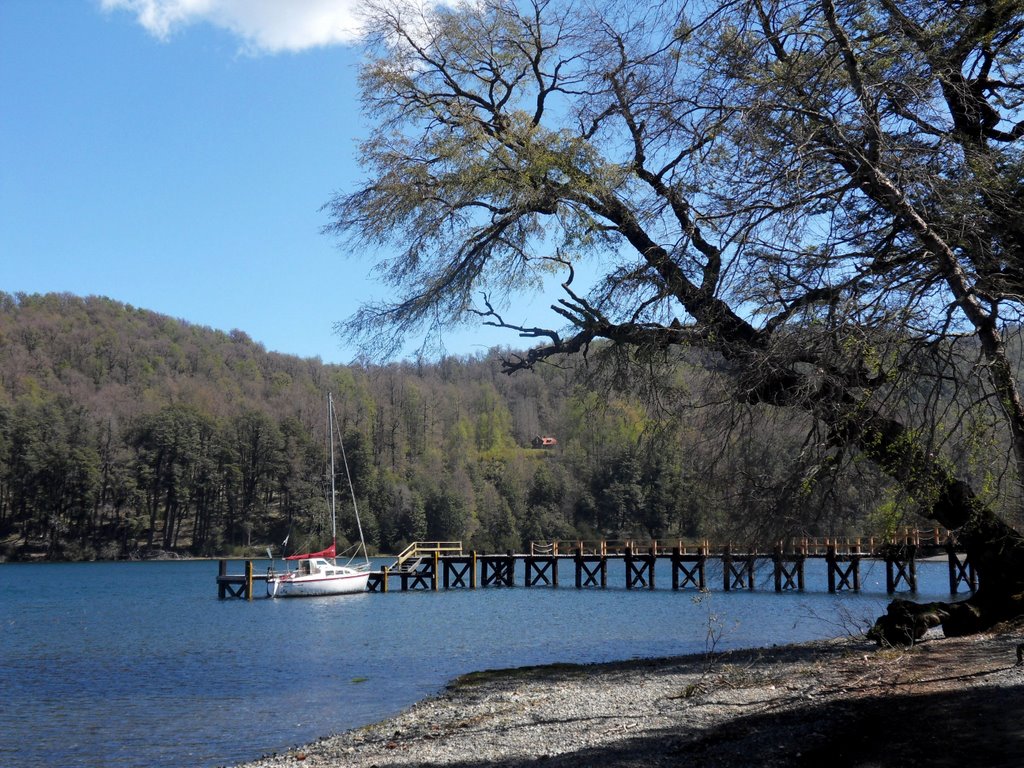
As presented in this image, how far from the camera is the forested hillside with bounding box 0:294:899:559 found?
89.0m

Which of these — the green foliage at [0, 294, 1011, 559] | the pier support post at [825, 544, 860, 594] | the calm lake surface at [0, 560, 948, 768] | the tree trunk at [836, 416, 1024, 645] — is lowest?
the calm lake surface at [0, 560, 948, 768]

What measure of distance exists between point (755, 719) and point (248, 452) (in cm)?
9653

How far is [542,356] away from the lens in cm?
1402

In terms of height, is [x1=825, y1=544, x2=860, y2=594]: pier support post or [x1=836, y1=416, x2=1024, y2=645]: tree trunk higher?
[x1=836, y1=416, x2=1024, y2=645]: tree trunk

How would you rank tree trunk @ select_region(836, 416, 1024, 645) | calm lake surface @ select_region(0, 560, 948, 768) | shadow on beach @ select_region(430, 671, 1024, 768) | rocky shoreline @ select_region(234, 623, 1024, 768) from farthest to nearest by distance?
calm lake surface @ select_region(0, 560, 948, 768) → tree trunk @ select_region(836, 416, 1024, 645) → rocky shoreline @ select_region(234, 623, 1024, 768) → shadow on beach @ select_region(430, 671, 1024, 768)

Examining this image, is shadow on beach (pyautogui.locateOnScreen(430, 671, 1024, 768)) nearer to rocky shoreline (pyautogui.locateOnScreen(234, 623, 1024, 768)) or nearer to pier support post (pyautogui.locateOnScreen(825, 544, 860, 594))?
rocky shoreline (pyautogui.locateOnScreen(234, 623, 1024, 768))

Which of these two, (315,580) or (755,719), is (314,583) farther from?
(755,719)

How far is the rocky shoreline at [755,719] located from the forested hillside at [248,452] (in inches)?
1553

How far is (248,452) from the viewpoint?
10006 cm

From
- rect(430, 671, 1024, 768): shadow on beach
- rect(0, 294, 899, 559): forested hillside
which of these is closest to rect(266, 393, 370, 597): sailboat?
rect(0, 294, 899, 559): forested hillside

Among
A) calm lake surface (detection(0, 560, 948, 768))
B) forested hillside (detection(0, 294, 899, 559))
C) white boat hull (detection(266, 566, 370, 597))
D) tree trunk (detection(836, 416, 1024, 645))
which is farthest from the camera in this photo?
forested hillside (detection(0, 294, 899, 559))

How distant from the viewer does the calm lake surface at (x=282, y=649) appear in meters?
14.4

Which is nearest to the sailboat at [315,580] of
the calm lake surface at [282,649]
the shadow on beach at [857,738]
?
→ the calm lake surface at [282,649]

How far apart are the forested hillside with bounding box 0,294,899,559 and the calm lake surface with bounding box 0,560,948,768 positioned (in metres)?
17.8
